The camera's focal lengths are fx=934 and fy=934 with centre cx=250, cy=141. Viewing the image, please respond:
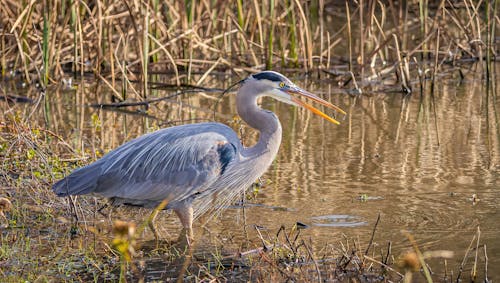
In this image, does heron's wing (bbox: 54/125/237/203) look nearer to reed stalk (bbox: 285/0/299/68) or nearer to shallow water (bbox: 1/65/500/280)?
shallow water (bbox: 1/65/500/280)

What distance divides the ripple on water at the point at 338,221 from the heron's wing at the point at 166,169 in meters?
0.70

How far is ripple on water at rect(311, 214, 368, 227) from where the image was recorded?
573 cm

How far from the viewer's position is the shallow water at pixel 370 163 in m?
5.67

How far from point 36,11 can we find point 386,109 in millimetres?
4701

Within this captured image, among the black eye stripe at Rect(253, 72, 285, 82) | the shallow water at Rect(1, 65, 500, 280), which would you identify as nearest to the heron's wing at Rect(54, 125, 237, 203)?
the shallow water at Rect(1, 65, 500, 280)

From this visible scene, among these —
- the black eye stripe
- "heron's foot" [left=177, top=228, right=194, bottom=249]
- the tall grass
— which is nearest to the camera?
"heron's foot" [left=177, top=228, right=194, bottom=249]

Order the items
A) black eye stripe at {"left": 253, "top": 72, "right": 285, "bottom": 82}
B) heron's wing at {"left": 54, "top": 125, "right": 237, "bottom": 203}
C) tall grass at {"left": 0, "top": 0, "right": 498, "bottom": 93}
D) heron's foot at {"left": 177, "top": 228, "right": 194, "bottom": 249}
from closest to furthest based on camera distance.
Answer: heron's foot at {"left": 177, "top": 228, "right": 194, "bottom": 249}
heron's wing at {"left": 54, "top": 125, "right": 237, "bottom": 203}
black eye stripe at {"left": 253, "top": 72, "right": 285, "bottom": 82}
tall grass at {"left": 0, "top": 0, "right": 498, "bottom": 93}

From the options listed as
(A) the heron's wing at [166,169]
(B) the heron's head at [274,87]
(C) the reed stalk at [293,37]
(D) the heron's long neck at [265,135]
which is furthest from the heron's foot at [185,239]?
(C) the reed stalk at [293,37]

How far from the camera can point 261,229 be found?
563cm

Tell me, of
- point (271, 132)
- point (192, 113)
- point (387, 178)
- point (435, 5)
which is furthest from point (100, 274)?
point (435, 5)

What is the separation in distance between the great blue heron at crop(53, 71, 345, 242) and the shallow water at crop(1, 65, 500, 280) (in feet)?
0.87

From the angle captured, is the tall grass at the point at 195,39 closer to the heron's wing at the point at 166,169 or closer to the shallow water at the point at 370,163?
the shallow water at the point at 370,163

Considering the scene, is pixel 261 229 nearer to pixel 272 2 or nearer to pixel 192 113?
pixel 192 113

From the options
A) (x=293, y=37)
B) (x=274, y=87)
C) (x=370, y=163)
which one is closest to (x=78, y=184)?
(x=274, y=87)
